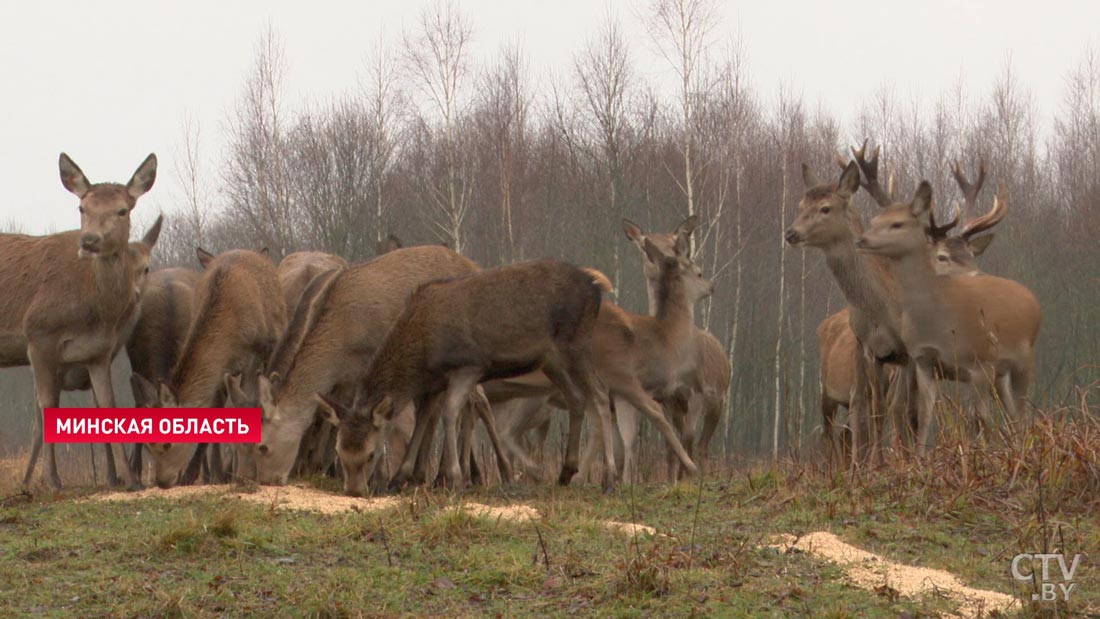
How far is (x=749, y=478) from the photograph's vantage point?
384 inches

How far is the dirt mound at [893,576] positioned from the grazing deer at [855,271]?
12.4 feet

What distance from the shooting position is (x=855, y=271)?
11594 mm

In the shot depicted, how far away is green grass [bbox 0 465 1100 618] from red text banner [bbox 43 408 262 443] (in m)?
1.54

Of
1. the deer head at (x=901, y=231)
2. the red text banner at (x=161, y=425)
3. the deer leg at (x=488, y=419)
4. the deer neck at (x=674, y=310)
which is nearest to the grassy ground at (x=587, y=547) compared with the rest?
the red text banner at (x=161, y=425)

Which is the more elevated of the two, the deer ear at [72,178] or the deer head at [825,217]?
the deer ear at [72,178]

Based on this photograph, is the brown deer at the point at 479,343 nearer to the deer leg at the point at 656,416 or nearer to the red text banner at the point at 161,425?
the deer leg at the point at 656,416

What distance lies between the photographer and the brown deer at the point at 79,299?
1150 centimetres

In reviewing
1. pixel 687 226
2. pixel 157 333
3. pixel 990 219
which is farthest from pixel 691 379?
pixel 157 333

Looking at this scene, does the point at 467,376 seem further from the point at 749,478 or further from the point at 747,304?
the point at 747,304

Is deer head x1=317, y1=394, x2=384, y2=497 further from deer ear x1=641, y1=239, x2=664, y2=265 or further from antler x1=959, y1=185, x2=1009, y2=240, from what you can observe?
antler x1=959, y1=185, x2=1009, y2=240

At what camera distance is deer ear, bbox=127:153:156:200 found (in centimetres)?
1201

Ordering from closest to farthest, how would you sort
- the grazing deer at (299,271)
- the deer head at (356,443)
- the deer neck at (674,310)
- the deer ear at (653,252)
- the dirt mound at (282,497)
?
the dirt mound at (282,497) < the deer head at (356,443) < the deer neck at (674,310) < the deer ear at (653,252) < the grazing deer at (299,271)

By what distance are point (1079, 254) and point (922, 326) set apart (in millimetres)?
29813

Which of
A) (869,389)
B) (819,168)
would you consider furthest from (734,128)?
(869,389)
